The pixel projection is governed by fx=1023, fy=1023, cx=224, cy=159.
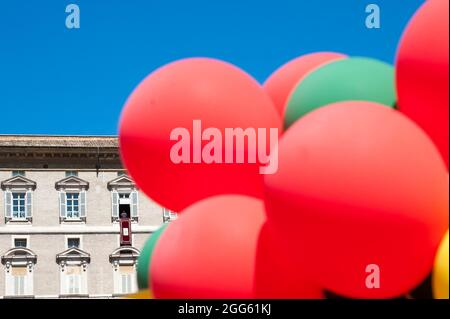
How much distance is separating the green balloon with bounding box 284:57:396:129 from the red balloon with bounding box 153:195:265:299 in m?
0.79

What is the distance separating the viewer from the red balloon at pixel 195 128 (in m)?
7.00

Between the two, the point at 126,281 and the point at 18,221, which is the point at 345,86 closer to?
the point at 126,281

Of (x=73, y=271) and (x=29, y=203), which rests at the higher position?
(x=29, y=203)

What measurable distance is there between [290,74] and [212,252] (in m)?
1.98

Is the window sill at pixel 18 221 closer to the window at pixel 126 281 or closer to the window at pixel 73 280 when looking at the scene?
the window at pixel 73 280

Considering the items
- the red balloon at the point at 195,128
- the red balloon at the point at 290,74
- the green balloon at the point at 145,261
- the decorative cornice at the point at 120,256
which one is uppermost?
the decorative cornice at the point at 120,256

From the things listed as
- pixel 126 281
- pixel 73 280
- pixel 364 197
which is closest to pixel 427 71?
pixel 364 197

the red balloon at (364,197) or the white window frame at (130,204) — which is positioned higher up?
the white window frame at (130,204)

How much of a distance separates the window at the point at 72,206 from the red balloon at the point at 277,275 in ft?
95.5

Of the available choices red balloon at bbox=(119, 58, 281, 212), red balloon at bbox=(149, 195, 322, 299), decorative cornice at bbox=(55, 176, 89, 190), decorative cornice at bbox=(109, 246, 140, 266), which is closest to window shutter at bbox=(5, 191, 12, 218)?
decorative cornice at bbox=(55, 176, 89, 190)

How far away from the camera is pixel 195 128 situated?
7.02m

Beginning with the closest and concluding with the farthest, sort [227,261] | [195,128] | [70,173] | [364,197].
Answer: [364,197] < [227,261] < [195,128] < [70,173]

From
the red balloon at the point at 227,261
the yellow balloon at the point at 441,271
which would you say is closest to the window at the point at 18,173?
the red balloon at the point at 227,261
